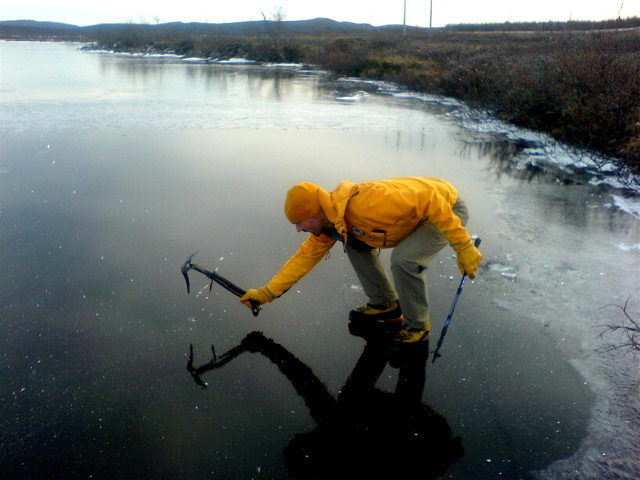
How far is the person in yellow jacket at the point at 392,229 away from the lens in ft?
10.1

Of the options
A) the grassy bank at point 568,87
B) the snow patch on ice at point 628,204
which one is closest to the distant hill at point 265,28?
the grassy bank at point 568,87

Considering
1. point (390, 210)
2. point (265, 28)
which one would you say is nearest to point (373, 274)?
point (390, 210)

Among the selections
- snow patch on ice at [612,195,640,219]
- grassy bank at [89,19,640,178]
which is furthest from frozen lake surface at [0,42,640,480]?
grassy bank at [89,19,640,178]

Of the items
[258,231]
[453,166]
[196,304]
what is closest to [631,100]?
[453,166]

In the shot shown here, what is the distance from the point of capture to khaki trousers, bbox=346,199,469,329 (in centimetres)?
323

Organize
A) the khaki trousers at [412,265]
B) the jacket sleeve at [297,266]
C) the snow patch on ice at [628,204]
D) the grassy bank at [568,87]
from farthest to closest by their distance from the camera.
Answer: the grassy bank at [568,87] < the snow patch on ice at [628,204] < the jacket sleeve at [297,266] < the khaki trousers at [412,265]

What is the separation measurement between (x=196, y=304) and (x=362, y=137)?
25.1 ft

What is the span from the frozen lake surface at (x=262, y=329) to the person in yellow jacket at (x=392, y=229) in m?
0.43

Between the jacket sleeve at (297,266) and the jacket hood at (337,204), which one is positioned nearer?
the jacket hood at (337,204)

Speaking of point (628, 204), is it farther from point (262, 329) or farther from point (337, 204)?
point (262, 329)

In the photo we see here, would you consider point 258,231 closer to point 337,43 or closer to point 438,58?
point 438,58

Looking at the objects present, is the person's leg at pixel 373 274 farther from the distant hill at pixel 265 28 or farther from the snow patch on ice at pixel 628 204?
the distant hill at pixel 265 28

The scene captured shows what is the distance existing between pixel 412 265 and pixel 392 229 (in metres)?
0.26

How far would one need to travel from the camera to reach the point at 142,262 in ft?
15.7
